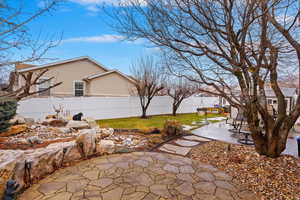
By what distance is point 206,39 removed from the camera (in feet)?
12.1

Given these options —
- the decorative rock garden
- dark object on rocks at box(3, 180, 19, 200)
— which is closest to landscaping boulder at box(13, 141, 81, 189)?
the decorative rock garden

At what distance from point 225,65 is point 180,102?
391 inches

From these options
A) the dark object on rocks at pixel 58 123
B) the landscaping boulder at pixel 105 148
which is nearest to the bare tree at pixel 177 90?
the dark object on rocks at pixel 58 123

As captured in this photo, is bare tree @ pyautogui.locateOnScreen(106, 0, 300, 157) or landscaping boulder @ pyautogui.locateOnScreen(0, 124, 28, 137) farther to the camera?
landscaping boulder @ pyautogui.locateOnScreen(0, 124, 28, 137)

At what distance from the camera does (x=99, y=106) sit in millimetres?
10320

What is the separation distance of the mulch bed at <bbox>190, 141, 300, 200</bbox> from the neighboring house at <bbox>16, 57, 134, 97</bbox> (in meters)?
10.5

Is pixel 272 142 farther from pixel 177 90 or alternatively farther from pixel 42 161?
pixel 177 90

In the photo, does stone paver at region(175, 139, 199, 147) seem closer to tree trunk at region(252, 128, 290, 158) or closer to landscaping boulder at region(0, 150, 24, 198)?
tree trunk at region(252, 128, 290, 158)

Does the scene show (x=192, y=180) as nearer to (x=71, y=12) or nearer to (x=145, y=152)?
(x=145, y=152)

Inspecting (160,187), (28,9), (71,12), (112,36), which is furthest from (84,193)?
(71,12)

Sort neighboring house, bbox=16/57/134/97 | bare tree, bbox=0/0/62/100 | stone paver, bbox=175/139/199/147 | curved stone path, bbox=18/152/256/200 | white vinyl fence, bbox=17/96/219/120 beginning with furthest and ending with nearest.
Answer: neighboring house, bbox=16/57/134/97, white vinyl fence, bbox=17/96/219/120, stone paver, bbox=175/139/199/147, curved stone path, bbox=18/152/256/200, bare tree, bbox=0/0/62/100

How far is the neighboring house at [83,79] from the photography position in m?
→ 11.4

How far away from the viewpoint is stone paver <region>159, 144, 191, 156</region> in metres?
4.43

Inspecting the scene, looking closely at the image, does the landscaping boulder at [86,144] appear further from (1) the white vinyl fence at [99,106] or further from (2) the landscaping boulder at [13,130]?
(1) the white vinyl fence at [99,106]
